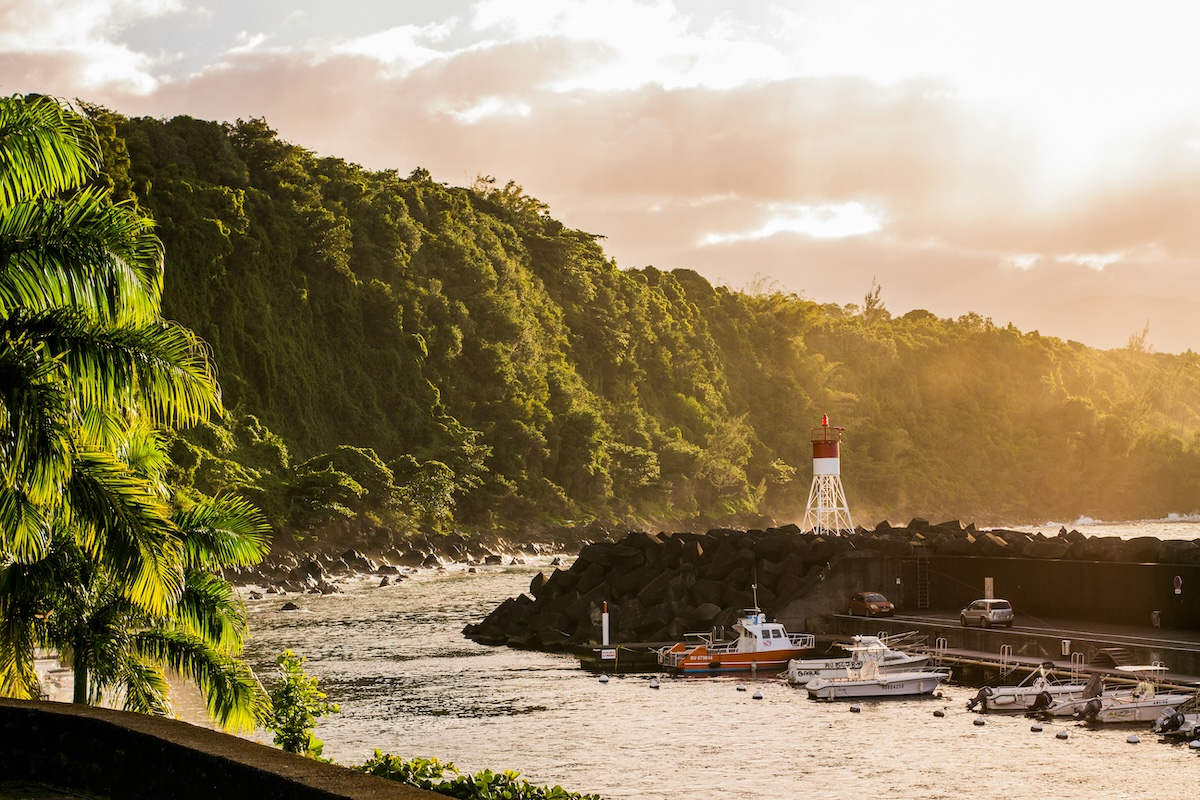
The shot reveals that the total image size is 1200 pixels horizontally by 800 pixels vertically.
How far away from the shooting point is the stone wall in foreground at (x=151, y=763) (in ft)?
27.2

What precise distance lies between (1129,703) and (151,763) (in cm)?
2828

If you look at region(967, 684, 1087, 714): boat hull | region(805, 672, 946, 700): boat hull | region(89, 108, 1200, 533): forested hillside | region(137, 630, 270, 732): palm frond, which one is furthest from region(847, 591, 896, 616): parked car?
region(89, 108, 1200, 533): forested hillside

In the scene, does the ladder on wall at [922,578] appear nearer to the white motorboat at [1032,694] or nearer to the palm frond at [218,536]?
the white motorboat at [1032,694]

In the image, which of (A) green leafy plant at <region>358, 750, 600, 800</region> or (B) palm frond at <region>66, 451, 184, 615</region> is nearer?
(A) green leafy plant at <region>358, 750, 600, 800</region>

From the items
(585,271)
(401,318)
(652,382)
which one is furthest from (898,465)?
(401,318)

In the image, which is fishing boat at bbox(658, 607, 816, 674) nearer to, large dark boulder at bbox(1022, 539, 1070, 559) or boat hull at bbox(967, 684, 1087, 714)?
large dark boulder at bbox(1022, 539, 1070, 559)

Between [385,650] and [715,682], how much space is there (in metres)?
13.3

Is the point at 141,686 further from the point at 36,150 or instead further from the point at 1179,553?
the point at 1179,553

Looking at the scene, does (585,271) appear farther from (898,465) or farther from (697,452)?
(898,465)

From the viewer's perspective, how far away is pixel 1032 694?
34.5 m

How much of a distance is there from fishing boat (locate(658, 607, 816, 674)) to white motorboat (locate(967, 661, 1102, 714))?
918 centimetres

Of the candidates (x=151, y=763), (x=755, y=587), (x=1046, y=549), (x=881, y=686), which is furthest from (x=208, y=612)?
(x=1046, y=549)

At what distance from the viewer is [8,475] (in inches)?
480

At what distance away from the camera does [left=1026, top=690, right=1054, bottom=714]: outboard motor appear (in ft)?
112
